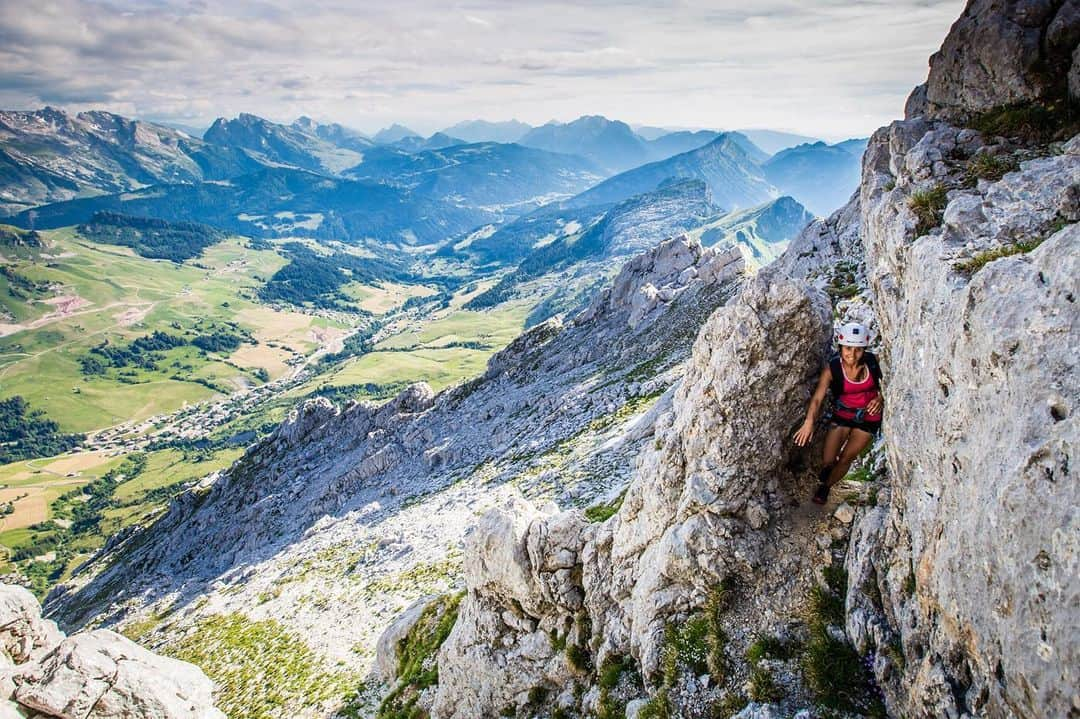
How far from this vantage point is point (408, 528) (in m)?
61.6

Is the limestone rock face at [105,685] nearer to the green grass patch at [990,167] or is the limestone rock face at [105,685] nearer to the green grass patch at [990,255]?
the green grass patch at [990,255]

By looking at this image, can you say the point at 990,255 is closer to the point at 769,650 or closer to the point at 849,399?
the point at 849,399

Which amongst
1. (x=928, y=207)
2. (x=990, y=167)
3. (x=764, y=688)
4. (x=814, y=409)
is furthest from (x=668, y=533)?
(x=990, y=167)

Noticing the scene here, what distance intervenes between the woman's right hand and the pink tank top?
897 millimetres

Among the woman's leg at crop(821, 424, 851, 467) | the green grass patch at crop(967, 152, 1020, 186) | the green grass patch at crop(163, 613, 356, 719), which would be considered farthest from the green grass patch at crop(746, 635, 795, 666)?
the green grass patch at crop(163, 613, 356, 719)

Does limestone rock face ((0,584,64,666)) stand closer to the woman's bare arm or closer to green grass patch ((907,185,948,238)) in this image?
the woman's bare arm

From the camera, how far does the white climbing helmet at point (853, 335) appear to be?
1484cm

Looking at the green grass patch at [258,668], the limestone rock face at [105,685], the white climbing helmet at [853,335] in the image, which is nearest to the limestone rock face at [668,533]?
the white climbing helmet at [853,335]

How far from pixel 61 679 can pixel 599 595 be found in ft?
93.1

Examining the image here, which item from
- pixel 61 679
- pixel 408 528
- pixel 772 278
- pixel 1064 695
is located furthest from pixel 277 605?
pixel 1064 695

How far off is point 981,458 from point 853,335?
505 cm

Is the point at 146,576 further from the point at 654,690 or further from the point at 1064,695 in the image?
the point at 1064,695

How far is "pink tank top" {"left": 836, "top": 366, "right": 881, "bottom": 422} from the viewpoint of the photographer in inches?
618

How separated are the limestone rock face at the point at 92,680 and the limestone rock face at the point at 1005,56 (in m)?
48.0
